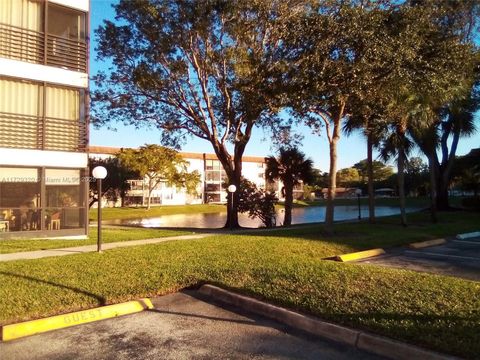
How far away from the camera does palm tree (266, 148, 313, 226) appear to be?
26.1m

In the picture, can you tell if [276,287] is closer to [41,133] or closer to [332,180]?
[332,180]

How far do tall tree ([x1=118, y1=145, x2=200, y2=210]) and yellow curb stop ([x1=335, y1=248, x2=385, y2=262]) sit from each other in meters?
37.7

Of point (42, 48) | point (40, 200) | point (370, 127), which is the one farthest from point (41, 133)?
point (370, 127)

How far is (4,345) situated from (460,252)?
439 inches

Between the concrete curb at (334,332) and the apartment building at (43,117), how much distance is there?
33.1ft

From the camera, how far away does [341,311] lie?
20.4 ft

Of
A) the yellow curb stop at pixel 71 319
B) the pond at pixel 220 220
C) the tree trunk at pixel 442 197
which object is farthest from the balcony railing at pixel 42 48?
the tree trunk at pixel 442 197

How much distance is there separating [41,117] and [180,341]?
477 inches

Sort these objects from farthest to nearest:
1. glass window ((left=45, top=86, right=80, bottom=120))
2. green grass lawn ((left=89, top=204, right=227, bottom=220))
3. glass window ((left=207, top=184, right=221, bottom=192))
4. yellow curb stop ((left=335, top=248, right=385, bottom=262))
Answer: glass window ((left=207, top=184, right=221, bottom=192))
green grass lawn ((left=89, top=204, right=227, bottom=220))
glass window ((left=45, top=86, right=80, bottom=120))
yellow curb stop ((left=335, top=248, right=385, bottom=262))

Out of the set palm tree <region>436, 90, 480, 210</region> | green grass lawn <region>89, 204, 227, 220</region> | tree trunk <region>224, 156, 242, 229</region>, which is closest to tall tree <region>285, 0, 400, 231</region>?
tree trunk <region>224, 156, 242, 229</region>

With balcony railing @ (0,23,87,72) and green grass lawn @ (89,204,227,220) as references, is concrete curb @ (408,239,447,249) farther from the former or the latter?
green grass lawn @ (89,204,227,220)

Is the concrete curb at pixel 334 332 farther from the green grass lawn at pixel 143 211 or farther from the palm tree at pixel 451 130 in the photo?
the green grass lawn at pixel 143 211

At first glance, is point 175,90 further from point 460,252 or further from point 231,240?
point 460,252

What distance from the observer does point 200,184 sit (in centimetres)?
8169
